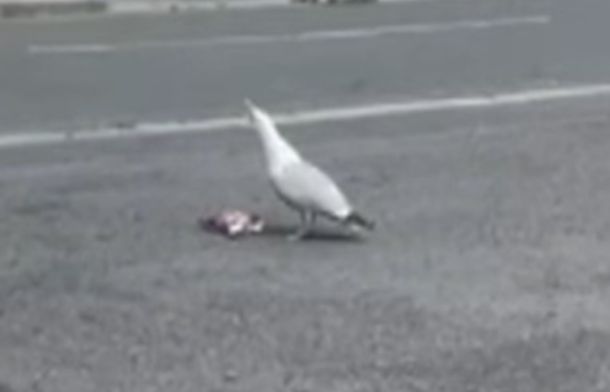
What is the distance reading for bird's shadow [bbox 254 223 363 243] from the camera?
988 centimetres

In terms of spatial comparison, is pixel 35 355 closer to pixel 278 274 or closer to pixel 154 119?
pixel 278 274

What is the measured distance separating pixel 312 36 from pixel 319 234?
10.4 meters

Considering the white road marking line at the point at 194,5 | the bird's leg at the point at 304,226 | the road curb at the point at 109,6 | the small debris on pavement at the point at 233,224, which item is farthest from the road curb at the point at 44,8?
the bird's leg at the point at 304,226

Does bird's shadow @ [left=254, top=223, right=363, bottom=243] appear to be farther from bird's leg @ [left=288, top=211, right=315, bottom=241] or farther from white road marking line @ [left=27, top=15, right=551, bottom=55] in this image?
white road marking line @ [left=27, top=15, right=551, bottom=55]

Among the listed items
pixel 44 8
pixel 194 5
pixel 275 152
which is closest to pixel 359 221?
pixel 275 152

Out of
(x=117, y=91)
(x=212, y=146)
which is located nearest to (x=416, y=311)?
(x=212, y=146)

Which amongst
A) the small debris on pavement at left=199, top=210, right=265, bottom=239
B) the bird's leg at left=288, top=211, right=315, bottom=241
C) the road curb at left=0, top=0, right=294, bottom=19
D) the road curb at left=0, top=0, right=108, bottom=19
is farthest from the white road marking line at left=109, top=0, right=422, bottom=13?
the bird's leg at left=288, top=211, right=315, bottom=241

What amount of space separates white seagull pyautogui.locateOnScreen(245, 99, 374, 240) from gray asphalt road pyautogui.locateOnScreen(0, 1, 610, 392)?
4.2 inches

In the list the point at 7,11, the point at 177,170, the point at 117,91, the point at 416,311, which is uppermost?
the point at 416,311

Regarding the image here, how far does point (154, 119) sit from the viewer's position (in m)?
14.7

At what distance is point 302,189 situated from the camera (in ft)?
31.8

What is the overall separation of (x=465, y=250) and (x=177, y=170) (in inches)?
103

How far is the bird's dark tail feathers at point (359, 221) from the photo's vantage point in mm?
9711

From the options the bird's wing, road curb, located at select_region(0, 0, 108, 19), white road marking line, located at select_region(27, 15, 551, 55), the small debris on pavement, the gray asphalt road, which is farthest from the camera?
road curb, located at select_region(0, 0, 108, 19)
